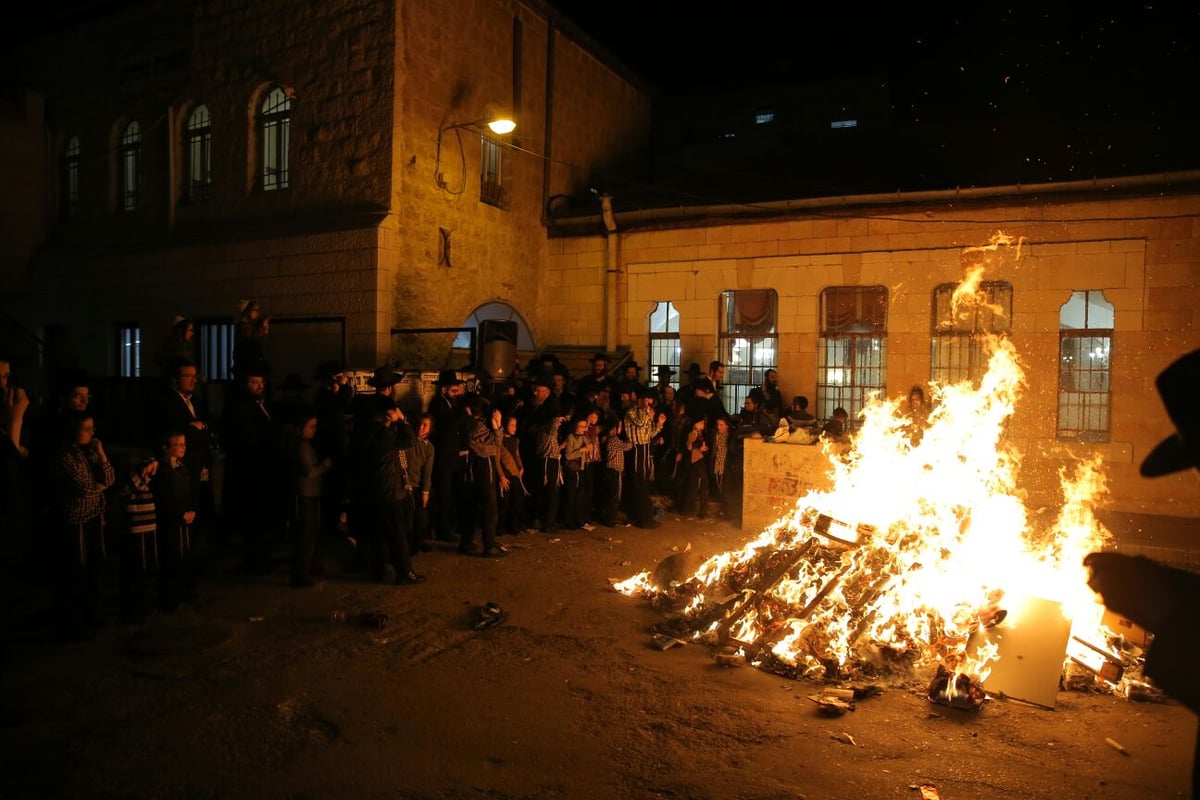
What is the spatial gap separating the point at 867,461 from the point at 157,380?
10.3 metres

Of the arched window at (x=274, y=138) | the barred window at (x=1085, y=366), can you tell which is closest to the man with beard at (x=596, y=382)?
the arched window at (x=274, y=138)

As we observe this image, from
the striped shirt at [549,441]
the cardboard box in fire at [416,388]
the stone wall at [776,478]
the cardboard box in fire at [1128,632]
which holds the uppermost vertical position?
the cardboard box in fire at [416,388]

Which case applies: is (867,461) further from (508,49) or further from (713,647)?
(508,49)

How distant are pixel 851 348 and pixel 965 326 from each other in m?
2.03

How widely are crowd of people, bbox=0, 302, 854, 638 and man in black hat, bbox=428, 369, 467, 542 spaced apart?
0.09 ft

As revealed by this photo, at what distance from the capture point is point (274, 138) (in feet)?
49.4

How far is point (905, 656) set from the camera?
6805 mm

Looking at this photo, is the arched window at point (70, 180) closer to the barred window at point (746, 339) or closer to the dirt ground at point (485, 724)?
the dirt ground at point (485, 724)

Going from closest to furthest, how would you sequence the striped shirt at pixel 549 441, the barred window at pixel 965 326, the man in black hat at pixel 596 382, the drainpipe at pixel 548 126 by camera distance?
1. the striped shirt at pixel 549 441
2. the man in black hat at pixel 596 382
3. the barred window at pixel 965 326
4. the drainpipe at pixel 548 126

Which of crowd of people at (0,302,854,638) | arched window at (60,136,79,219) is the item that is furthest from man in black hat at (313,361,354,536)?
arched window at (60,136,79,219)

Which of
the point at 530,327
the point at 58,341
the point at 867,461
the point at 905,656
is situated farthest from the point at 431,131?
the point at 905,656

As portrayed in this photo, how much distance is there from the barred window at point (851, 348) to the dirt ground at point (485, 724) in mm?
9169

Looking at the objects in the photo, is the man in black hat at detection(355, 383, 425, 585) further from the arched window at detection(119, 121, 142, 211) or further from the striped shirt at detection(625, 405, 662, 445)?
the arched window at detection(119, 121, 142, 211)

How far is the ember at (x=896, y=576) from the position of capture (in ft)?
22.1
